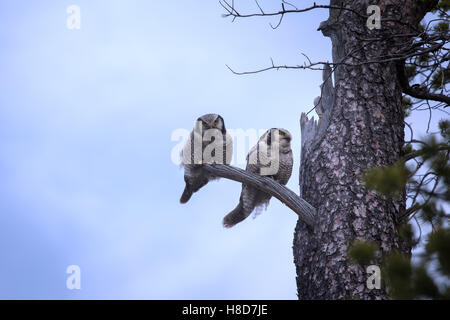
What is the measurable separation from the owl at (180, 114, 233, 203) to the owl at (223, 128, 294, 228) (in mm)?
268

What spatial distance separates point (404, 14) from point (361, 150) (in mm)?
1373

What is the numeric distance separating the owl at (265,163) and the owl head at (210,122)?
0.40 m

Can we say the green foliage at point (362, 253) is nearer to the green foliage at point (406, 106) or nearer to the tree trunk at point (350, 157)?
the tree trunk at point (350, 157)

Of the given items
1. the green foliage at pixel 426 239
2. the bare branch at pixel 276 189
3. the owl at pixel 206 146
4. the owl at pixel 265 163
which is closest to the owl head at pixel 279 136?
the owl at pixel 265 163

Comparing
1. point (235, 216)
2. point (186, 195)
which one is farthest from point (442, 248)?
point (186, 195)

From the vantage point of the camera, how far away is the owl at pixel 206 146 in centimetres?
517

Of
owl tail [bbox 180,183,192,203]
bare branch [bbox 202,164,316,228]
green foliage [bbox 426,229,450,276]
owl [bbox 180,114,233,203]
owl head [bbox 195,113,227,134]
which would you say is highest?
owl head [bbox 195,113,227,134]

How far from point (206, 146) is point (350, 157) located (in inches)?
66.8

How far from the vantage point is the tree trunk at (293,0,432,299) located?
3.63m

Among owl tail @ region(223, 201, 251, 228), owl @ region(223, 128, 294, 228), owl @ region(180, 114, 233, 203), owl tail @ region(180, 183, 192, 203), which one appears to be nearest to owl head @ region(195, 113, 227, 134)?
owl @ region(180, 114, 233, 203)

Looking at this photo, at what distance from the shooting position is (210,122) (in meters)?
5.17

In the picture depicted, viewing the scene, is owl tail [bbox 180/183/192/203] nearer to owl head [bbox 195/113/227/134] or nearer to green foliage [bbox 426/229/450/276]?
owl head [bbox 195/113/227/134]
